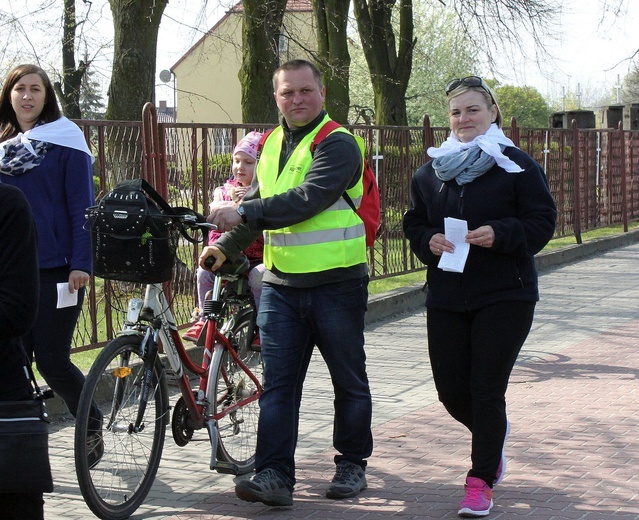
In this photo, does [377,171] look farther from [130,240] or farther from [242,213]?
[130,240]

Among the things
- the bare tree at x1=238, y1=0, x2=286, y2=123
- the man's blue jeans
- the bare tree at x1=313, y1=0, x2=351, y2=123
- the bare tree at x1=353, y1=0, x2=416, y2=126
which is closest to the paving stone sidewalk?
the man's blue jeans

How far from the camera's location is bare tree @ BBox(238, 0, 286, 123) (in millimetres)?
13969

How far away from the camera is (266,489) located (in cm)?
516

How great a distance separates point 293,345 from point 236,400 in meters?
0.68

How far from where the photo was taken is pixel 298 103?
17.1ft

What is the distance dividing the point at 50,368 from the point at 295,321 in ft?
3.98

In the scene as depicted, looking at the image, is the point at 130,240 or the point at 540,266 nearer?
the point at 130,240

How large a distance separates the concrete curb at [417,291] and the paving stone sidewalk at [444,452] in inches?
34.4

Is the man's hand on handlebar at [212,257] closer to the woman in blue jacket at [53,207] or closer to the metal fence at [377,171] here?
the metal fence at [377,171]

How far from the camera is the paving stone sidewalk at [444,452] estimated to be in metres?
5.34

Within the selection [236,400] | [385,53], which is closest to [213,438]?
[236,400]

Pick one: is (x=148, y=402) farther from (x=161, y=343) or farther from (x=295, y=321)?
(x=295, y=321)

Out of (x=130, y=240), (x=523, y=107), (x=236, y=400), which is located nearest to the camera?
(x=130, y=240)

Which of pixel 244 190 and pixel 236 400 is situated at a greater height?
pixel 244 190
